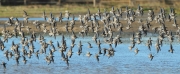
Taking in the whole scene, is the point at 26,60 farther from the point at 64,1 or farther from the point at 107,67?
the point at 64,1

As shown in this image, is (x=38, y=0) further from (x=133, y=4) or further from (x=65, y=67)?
(x=65, y=67)

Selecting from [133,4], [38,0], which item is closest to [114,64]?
[133,4]

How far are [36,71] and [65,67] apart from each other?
4.25ft

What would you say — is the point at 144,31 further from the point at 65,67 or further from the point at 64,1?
the point at 64,1

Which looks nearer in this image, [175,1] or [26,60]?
[26,60]

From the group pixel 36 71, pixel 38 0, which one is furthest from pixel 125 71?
pixel 38 0

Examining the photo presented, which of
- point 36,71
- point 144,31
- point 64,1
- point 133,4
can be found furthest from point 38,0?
point 36,71

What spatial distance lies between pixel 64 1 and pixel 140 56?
34316mm

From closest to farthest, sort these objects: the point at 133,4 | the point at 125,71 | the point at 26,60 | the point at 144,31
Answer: the point at 125,71 < the point at 26,60 < the point at 144,31 < the point at 133,4

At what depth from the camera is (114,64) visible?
29703 mm

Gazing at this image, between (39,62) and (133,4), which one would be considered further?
(133,4)

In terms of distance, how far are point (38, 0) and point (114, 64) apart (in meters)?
36.5

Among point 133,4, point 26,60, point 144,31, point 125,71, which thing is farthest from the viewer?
point 133,4

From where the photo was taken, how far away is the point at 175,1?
64062 mm
